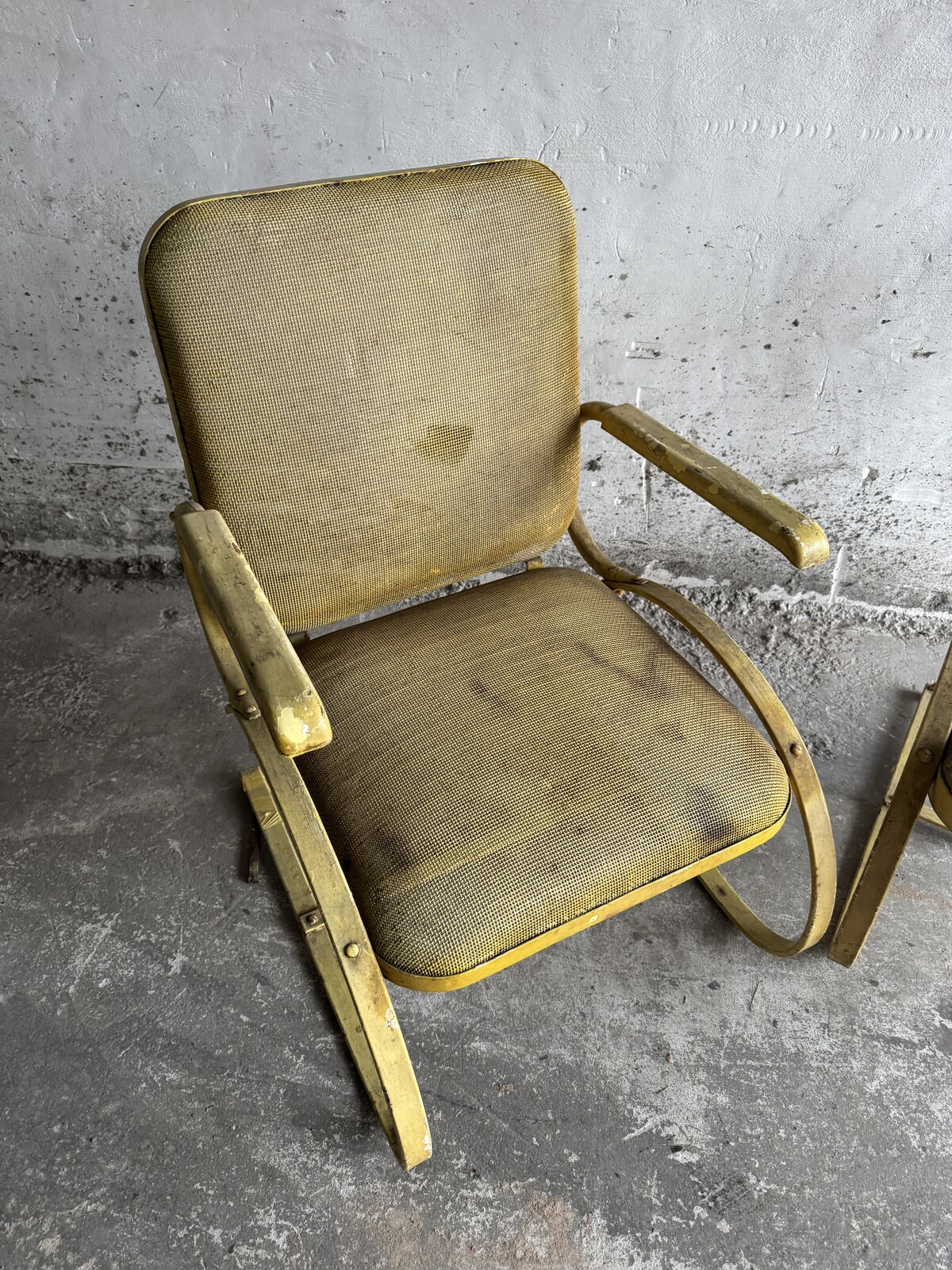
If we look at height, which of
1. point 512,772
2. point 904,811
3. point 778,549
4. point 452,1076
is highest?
point 778,549

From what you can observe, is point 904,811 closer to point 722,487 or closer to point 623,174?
point 722,487

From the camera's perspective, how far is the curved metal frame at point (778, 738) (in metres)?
1.15

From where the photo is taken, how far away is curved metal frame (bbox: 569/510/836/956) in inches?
45.3

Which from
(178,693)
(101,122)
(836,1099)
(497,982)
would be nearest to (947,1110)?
(836,1099)

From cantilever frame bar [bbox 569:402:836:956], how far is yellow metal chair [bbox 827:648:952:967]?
4.4 inches

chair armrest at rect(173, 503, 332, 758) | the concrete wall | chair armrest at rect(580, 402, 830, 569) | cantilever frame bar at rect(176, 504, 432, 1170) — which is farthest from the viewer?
the concrete wall

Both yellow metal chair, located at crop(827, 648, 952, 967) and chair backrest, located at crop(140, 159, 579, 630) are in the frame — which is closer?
chair backrest, located at crop(140, 159, 579, 630)

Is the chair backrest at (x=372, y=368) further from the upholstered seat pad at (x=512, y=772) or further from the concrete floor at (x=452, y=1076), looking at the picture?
the concrete floor at (x=452, y=1076)

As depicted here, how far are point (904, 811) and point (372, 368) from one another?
98cm

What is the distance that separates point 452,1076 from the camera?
4.33 feet

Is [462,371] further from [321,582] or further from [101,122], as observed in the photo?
[101,122]

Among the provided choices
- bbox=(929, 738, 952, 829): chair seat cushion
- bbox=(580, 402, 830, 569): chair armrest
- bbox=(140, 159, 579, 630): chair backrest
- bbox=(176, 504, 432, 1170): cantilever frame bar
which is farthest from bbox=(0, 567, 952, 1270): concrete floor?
bbox=(580, 402, 830, 569): chair armrest

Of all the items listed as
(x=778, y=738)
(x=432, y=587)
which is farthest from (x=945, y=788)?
(x=432, y=587)

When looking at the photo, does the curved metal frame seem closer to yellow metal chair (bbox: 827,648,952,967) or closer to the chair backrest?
yellow metal chair (bbox: 827,648,952,967)
